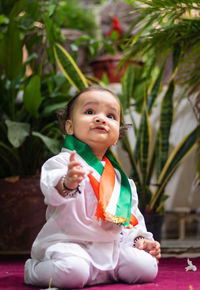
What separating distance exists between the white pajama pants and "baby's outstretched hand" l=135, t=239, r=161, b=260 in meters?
0.02

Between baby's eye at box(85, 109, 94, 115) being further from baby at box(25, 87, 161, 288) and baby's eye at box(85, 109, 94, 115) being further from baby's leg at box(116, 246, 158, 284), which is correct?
baby's leg at box(116, 246, 158, 284)

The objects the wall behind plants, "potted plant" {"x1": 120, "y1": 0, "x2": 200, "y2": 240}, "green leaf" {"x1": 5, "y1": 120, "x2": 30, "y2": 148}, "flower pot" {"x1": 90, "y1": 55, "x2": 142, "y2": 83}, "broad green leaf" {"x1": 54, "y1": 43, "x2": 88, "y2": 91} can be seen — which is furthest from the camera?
"flower pot" {"x1": 90, "y1": 55, "x2": 142, "y2": 83}

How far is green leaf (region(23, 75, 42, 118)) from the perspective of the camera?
1.59 meters

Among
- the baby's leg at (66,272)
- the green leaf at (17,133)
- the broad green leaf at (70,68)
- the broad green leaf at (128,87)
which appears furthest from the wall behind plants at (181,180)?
the baby's leg at (66,272)

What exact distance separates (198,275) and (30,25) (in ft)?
4.30

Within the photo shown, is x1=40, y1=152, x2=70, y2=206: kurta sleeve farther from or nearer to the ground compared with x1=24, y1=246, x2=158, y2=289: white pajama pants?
farther from the ground

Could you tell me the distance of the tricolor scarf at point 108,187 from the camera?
90 cm

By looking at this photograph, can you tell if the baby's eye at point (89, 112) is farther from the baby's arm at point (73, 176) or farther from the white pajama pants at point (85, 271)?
the white pajama pants at point (85, 271)

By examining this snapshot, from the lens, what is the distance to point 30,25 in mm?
1810

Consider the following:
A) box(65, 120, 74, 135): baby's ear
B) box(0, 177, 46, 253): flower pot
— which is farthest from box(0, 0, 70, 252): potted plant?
box(65, 120, 74, 135): baby's ear

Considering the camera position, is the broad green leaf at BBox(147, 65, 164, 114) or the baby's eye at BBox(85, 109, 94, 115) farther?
the broad green leaf at BBox(147, 65, 164, 114)

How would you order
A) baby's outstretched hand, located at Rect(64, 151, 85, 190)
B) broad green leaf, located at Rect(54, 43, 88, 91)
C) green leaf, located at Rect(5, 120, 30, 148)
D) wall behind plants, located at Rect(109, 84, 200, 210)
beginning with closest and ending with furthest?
baby's outstretched hand, located at Rect(64, 151, 85, 190)
green leaf, located at Rect(5, 120, 30, 148)
broad green leaf, located at Rect(54, 43, 88, 91)
wall behind plants, located at Rect(109, 84, 200, 210)

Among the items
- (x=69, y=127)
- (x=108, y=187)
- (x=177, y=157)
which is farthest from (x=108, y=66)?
(x=108, y=187)

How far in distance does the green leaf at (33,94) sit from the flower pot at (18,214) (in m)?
0.31
